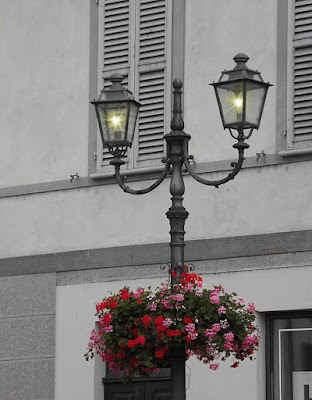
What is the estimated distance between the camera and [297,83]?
17.9m

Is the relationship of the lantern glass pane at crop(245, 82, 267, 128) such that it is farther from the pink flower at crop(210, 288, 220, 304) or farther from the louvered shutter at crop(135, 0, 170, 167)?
the louvered shutter at crop(135, 0, 170, 167)

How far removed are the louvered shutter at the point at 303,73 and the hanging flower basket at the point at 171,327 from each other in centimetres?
382

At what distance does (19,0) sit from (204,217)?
14.0 ft

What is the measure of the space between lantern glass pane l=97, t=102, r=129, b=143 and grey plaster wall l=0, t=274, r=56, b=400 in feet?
17.1

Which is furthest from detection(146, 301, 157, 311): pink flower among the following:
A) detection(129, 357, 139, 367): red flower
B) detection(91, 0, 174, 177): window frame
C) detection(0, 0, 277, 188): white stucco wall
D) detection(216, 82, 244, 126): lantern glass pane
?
detection(91, 0, 174, 177): window frame

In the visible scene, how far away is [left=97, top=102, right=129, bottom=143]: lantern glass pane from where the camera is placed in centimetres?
1481

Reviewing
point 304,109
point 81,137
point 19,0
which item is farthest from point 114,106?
point 19,0

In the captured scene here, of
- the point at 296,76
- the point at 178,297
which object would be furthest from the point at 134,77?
the point at 178,297

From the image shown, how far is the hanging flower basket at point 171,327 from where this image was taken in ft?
46.1

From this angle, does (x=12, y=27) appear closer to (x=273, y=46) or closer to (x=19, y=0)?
(x=19, y=0)

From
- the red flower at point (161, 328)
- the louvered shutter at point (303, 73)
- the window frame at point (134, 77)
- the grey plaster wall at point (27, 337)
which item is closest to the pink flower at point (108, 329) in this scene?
the red flower at point (161, 328)

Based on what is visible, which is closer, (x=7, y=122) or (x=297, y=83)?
(x=297, y=83)

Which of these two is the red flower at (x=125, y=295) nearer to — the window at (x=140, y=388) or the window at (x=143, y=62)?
the window at (x=140, y=388)

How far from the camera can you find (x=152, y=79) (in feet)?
63.0
